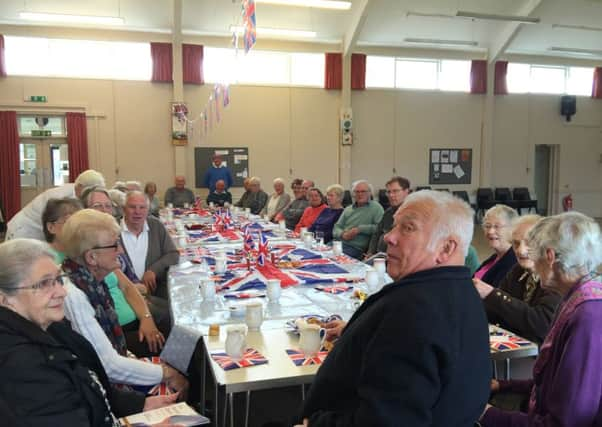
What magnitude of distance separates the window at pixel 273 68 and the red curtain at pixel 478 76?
3.73 meters

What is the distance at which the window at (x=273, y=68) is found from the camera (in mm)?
10359

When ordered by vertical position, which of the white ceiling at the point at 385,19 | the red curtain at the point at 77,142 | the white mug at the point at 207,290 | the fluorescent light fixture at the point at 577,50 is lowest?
the white mug at the point at 207,290

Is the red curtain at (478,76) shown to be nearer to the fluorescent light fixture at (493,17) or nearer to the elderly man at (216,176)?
Result: the fluorescent light fixture at (493,17)

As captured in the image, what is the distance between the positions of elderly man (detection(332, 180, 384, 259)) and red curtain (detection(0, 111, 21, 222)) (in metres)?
7.45

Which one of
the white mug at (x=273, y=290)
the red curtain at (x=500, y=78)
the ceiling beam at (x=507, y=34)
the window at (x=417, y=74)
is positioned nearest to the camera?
the white mug at (x=273, y=290)

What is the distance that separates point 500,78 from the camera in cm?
1181

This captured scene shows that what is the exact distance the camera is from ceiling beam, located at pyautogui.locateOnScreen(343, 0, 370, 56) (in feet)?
30.9

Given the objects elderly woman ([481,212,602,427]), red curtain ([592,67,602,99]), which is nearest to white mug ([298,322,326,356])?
elderly woman ([481,212,602,427])

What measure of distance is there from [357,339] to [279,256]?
2.54 m

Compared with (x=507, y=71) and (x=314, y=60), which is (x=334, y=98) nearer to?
(x=314, y=60)

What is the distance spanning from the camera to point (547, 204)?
13.1m

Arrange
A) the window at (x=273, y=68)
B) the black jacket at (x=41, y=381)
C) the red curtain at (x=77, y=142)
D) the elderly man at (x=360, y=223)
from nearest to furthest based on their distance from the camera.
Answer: the black jacket at (x=41, y=381)
the elderly man at (x=360, y=223)
the red curtain at (x=77, y=142)
the window at (x=273, y=68)

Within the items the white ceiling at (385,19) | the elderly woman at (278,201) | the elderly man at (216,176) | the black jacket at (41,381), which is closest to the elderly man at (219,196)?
the elderly man at (216,176)

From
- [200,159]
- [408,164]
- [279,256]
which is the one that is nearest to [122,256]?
[279,256]
